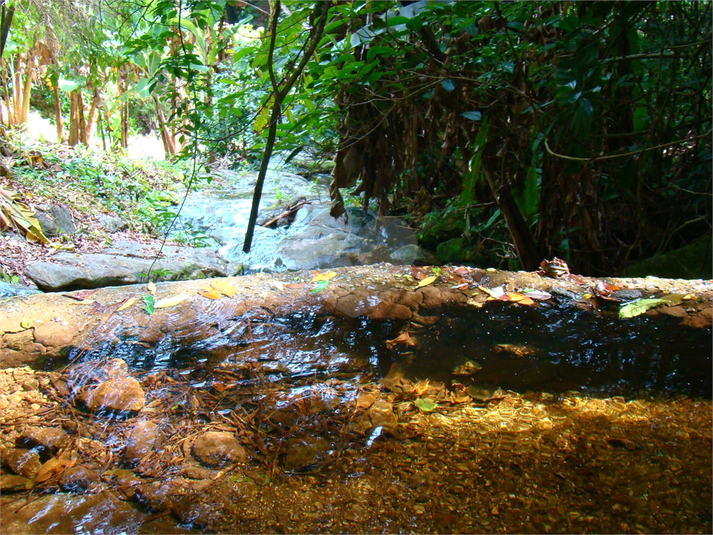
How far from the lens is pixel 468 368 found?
6.07 feet

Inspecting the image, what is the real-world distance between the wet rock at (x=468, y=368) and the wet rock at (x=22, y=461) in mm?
1454

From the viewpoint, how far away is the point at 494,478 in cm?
120

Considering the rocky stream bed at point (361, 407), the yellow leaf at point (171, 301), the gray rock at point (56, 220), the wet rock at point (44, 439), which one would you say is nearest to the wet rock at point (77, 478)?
the rocky stream bed at point (361, 407)

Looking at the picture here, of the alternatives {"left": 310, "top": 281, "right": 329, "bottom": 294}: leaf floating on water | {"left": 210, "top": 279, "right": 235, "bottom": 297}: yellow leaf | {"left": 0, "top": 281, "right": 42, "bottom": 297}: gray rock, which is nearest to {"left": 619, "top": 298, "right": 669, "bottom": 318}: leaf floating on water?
{"left": 310, "top": 281, "right": 329, "bottom": 294}: leaf floating on water

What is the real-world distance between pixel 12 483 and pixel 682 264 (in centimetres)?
374

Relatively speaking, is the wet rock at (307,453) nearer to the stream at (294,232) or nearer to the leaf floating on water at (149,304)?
the leaf floating on water at (149,304)

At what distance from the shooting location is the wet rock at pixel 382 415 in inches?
59.3

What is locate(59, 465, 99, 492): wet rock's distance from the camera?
121cm

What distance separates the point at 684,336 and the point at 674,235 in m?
1.89

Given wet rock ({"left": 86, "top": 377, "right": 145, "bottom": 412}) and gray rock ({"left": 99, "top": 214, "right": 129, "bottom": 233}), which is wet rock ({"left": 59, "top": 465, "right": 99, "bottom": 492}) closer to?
wet rock ({"left": 86, "top": 377, "right": 145, "bottom": 412})

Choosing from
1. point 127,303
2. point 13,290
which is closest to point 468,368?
point 127,303

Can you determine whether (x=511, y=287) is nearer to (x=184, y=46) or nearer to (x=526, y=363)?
(x=526, y=363)

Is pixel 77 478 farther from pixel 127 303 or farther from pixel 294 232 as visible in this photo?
pixel 294 232

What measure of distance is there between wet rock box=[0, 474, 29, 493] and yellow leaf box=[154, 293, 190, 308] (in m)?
0.99
